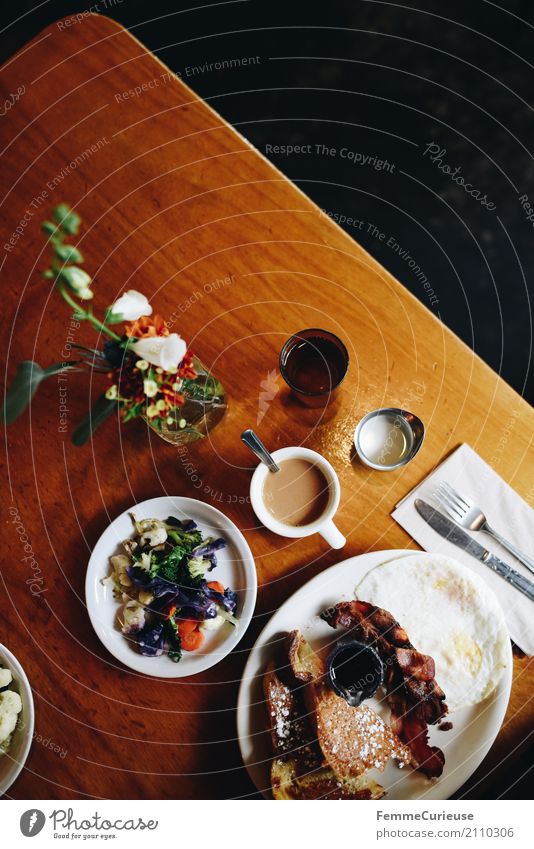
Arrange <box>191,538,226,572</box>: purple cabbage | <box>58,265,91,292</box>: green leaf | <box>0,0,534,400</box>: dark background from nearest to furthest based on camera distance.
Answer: <box>58,265,91,292</box>: green leaf → <box>191,538,226,572</box>: purple cabbage → <box>0,0,534,400</box>: dark background

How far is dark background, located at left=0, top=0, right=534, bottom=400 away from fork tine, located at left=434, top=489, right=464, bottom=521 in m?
1.13

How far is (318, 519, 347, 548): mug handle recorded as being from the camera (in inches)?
52.4

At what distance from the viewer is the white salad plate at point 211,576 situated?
1.32 metres

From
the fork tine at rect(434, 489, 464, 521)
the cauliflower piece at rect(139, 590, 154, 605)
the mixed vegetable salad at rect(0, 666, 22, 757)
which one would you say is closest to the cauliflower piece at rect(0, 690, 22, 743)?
the mixed vegetable salad at rect(0, 666, 22, 757)

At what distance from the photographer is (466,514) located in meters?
1.40

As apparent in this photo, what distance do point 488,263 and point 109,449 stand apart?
1744mm

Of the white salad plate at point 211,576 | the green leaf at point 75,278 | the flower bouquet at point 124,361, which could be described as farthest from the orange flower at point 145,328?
the white salad plate at point 211,576

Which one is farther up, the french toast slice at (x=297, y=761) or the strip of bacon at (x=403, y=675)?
the strip of bacon at (x=403, y=675)

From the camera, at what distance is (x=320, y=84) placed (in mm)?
2623

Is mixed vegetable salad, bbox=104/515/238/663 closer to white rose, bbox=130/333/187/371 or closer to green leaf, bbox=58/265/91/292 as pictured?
white rose, bbox=130/333/187/371

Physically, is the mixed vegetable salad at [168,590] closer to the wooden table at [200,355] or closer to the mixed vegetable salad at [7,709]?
the wooden table at [200,355]

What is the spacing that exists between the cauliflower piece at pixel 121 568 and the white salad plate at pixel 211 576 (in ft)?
0.06

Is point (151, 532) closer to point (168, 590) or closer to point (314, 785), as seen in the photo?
point (168, 590)
